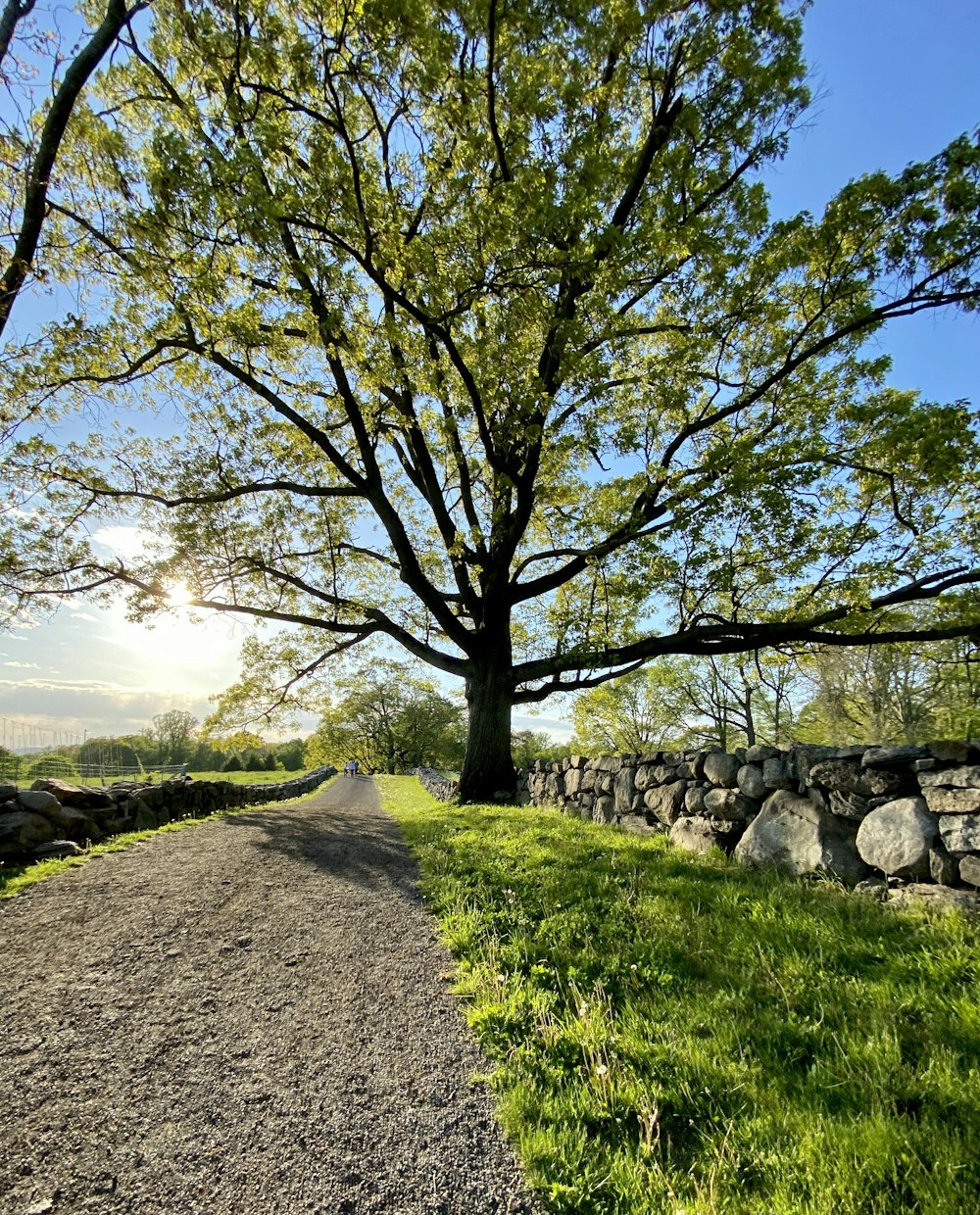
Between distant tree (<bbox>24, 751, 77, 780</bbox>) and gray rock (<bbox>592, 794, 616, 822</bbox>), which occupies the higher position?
gray rock (<bbox>592, 794, 616, 822</bbox>)

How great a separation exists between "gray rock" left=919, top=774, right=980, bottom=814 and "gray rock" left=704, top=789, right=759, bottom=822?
1.69 metres

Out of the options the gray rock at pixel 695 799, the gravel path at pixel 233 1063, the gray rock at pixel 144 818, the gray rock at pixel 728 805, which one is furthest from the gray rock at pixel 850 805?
the gray rock at pixel 144 818

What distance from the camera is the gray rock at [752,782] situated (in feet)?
16.4

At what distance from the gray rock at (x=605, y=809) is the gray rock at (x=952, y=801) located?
4.57 metres

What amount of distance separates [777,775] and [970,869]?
1511 millimetres

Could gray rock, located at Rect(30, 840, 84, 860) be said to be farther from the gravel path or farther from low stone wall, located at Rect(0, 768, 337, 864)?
the gravel path

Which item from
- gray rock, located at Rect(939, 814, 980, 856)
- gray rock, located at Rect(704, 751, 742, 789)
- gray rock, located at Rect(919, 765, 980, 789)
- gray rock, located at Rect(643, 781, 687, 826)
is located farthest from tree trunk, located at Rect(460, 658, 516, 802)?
gray rock, located at Rect(939, 814, 980, 856)

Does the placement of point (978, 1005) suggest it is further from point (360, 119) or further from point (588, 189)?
point (360, 119)

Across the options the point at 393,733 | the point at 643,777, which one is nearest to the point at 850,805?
the point at 643,777

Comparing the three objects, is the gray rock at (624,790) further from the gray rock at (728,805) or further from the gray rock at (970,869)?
the gray rock at (970,869)

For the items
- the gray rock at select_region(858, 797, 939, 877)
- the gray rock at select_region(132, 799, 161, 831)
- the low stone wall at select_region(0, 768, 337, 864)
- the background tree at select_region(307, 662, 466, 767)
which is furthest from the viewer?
the background tree at select_region(307, 662, 466, 767)

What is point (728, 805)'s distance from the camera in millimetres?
5312

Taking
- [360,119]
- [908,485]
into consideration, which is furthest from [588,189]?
[908,485]

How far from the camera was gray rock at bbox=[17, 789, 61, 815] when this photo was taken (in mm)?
5891
